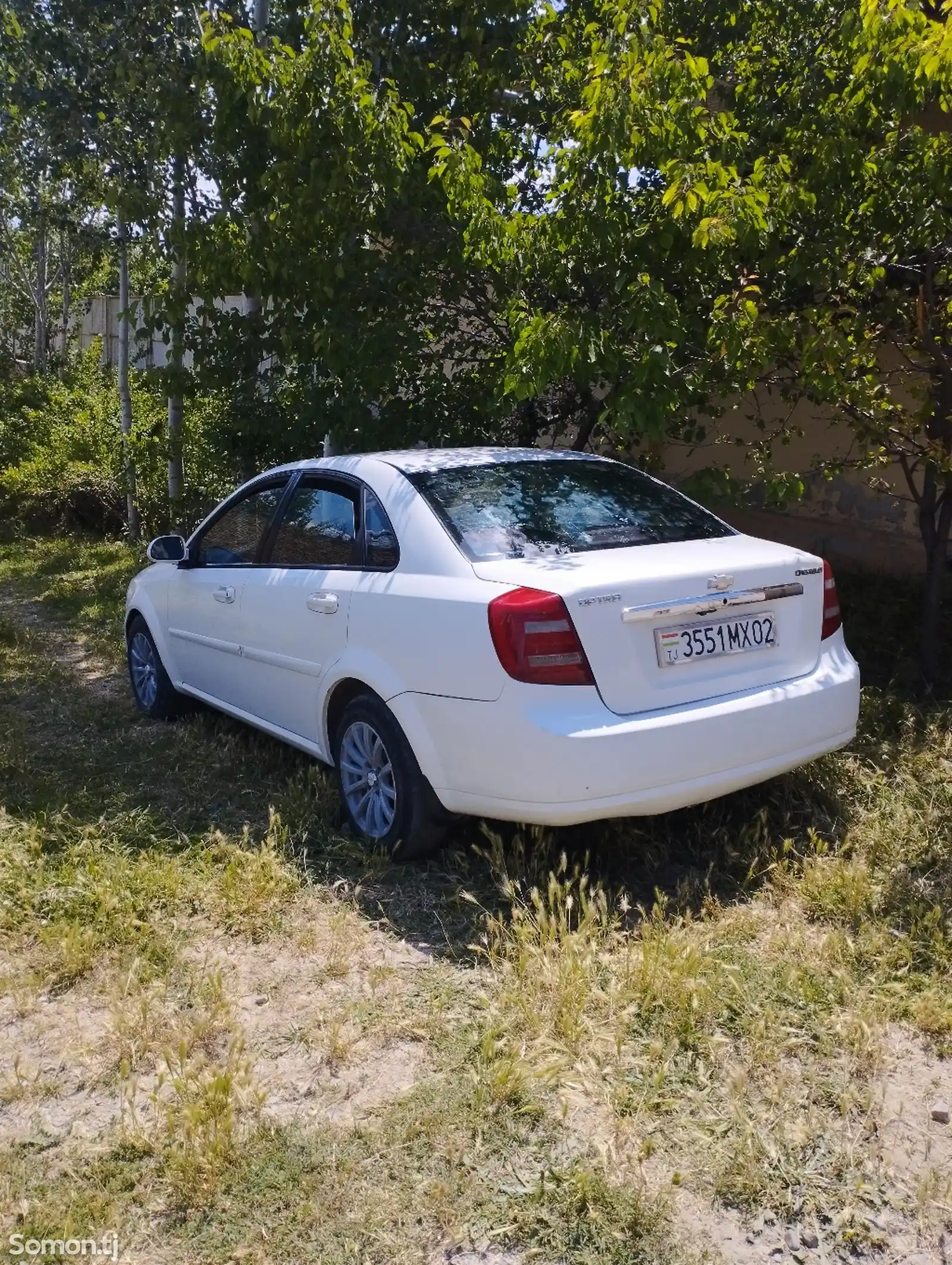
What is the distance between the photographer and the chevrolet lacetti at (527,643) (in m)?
3.59

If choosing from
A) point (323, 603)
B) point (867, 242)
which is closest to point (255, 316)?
point (323, 603)

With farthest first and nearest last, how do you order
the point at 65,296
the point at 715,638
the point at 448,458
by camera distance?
the point at 65,296
the point at 448,458
the point at 715,638

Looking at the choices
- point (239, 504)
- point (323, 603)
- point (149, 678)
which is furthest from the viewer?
point (149, 678)

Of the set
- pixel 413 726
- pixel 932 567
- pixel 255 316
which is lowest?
pixel 413 726

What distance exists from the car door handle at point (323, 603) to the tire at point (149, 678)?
1.89 metres

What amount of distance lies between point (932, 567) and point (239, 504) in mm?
3758

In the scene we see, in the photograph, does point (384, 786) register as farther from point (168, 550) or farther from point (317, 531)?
point (168, 550)

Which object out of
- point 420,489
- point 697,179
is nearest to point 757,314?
point 697,179

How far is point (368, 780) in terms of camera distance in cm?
431

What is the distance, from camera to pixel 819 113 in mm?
5922

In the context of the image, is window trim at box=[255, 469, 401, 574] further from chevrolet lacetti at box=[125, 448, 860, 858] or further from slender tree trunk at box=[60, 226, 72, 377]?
slender tree trunk at box=[60, 226, 72, 377]

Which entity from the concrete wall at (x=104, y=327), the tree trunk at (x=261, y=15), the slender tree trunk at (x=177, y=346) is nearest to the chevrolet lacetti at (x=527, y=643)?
the slender tree trunk at (x=177, y=346)

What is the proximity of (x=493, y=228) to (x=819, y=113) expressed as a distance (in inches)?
73.3

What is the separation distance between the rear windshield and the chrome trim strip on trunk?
0.43 metres
